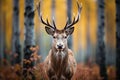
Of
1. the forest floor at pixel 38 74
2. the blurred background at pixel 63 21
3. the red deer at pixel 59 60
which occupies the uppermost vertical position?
the blurred background at pixel 63 21

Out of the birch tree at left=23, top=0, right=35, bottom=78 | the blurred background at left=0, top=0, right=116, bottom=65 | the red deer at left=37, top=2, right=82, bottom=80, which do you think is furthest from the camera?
the blurred background at left=0, top=0, right=116, bottom=65

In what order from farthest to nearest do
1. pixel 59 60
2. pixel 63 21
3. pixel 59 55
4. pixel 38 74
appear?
pixel 63 21
pixel 38 74
pixel 59 60
pixel 59 55

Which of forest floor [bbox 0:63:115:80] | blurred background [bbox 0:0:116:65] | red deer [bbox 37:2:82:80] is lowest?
forest floor [bbox 0:63:115:80]

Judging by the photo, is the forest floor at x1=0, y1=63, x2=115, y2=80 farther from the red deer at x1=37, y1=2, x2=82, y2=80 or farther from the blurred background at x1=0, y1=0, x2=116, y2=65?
the blurred background at x1=0, y1=0, x2=116, y2=65

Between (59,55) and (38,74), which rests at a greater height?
(59,55)

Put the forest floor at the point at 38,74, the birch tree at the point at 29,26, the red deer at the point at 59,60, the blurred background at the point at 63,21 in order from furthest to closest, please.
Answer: the blurred background at the point at 63,21, the birch tree at the point at 29,26, the forest floor at the point at 38,74, the red deer at the point at 59,60

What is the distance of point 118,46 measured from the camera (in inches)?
599

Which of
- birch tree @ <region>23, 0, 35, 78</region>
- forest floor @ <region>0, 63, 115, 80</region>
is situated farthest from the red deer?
birch tree @ <region>23, 0, 35, 78</region>

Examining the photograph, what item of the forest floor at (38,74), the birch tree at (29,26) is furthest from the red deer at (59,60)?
the birch tree at (29,26)

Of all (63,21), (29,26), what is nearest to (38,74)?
(29,26)

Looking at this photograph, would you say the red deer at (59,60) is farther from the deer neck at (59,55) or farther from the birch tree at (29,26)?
the birch tree at (29,26)

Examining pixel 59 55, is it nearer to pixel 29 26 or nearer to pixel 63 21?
pixel 29 26

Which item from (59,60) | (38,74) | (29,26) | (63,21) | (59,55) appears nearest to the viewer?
(59,55)

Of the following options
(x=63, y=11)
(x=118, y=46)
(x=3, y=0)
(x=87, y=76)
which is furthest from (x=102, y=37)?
(x=63, y=11)
